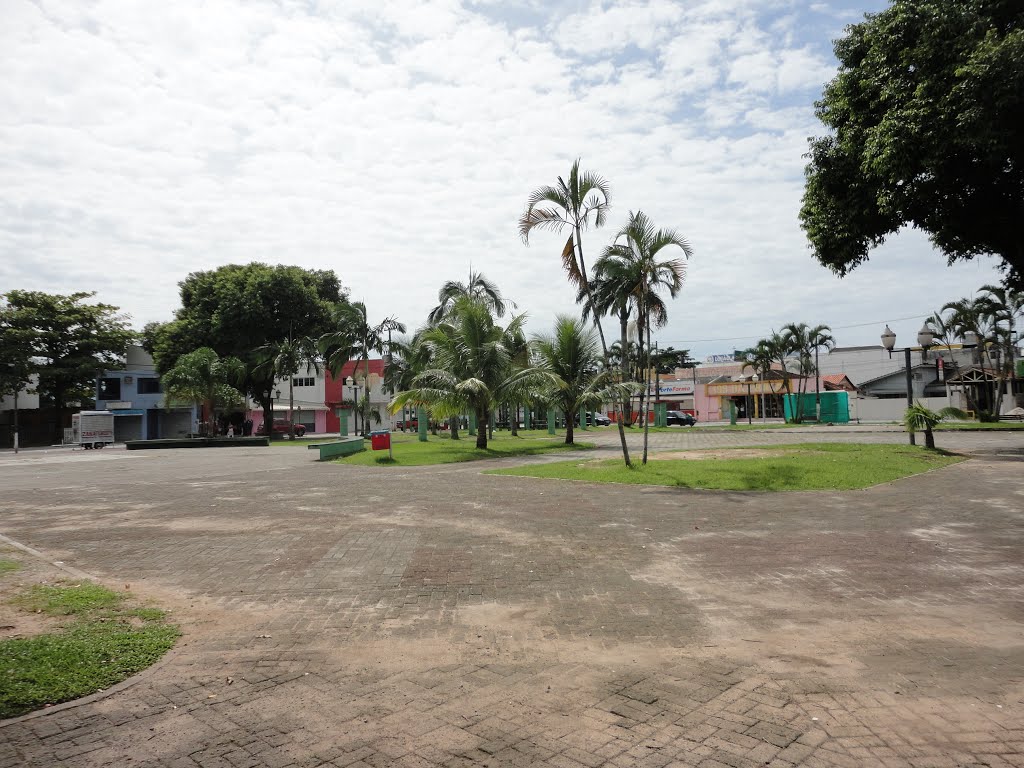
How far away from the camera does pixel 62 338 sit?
151 feet

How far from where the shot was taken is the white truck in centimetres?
3934

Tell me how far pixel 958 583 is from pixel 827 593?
1385mm

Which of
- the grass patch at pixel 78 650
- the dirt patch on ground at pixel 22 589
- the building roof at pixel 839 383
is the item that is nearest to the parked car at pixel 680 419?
the building roof at pixel 839 383

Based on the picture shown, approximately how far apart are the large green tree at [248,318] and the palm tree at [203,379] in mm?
2872

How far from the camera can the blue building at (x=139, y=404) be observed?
4906 centimetres

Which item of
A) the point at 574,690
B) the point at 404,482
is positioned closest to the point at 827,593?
the point at 574,690

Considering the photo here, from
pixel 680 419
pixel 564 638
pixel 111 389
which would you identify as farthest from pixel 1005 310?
pixel 111 389

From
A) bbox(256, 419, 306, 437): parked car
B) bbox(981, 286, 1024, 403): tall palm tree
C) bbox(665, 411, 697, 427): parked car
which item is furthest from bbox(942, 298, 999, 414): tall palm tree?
bbox(256, 419, 306, 437): parked car

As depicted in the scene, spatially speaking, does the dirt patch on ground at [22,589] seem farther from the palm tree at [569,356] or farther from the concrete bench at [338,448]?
the palm tree at [569,356]

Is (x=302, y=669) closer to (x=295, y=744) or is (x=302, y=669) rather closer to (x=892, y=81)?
(x=295, y=744)

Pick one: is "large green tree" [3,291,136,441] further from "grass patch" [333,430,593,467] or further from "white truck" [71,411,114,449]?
"grass patch" [333,430,593,467]

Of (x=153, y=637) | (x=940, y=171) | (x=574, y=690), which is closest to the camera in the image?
(x=574, y=690)

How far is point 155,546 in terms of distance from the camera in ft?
27.2

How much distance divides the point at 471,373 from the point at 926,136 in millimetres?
16350
